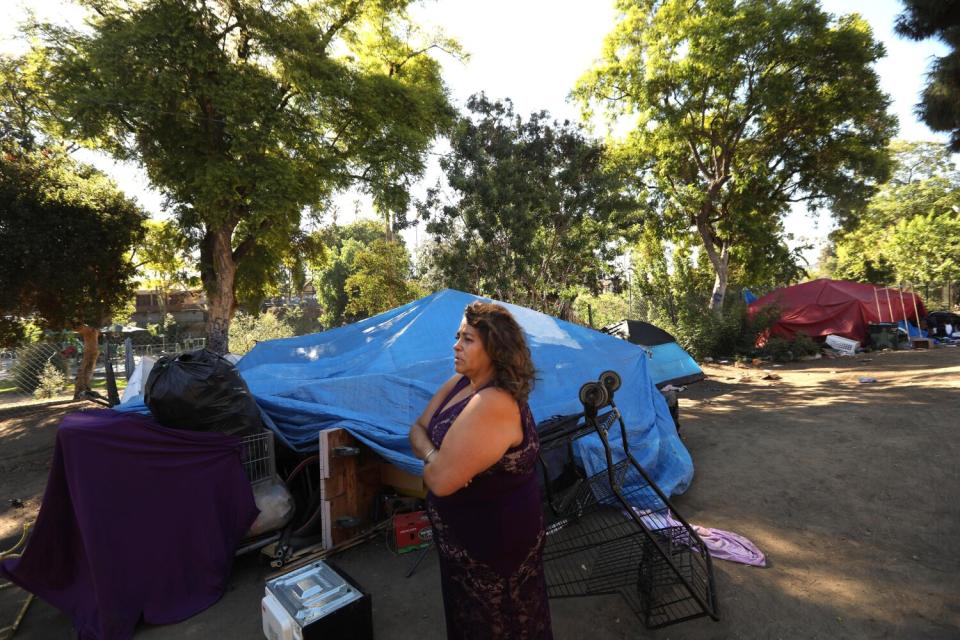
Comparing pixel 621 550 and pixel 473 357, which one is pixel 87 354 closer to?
pixel 621 550

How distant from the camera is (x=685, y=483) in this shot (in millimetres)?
4219

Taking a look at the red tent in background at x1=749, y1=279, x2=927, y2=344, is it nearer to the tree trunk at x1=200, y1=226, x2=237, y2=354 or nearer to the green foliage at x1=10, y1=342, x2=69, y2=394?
the tree trunk at x1=200, y1=226, x2=237, y2=354

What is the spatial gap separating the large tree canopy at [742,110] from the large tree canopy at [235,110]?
705cm

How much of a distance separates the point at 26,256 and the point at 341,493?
29.0 ft

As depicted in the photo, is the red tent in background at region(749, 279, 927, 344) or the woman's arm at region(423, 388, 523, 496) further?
the red tent in background at region(749, 279, 927, 344)

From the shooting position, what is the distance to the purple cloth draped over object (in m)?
2.48

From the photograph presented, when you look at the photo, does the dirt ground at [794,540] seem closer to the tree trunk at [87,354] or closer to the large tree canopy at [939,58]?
the tree trunk at [87,354]

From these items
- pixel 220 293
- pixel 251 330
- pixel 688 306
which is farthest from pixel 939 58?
pixel 251 330

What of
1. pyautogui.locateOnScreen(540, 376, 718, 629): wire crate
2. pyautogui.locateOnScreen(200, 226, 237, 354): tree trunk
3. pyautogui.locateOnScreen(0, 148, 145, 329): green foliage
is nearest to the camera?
pyautogui.locateOnScreen(540, 376, 718, 629): wire crate

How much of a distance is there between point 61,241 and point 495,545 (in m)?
10.9

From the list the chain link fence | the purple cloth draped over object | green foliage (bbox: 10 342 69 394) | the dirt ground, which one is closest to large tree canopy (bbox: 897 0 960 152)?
the dirt ground

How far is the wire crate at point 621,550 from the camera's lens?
2449 millimetres

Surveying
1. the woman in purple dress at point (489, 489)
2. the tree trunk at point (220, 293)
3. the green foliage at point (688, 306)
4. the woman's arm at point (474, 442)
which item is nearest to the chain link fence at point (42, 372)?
the tree trunk at point (220, 293)

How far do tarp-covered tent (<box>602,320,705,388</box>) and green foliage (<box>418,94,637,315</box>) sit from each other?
128 inches
